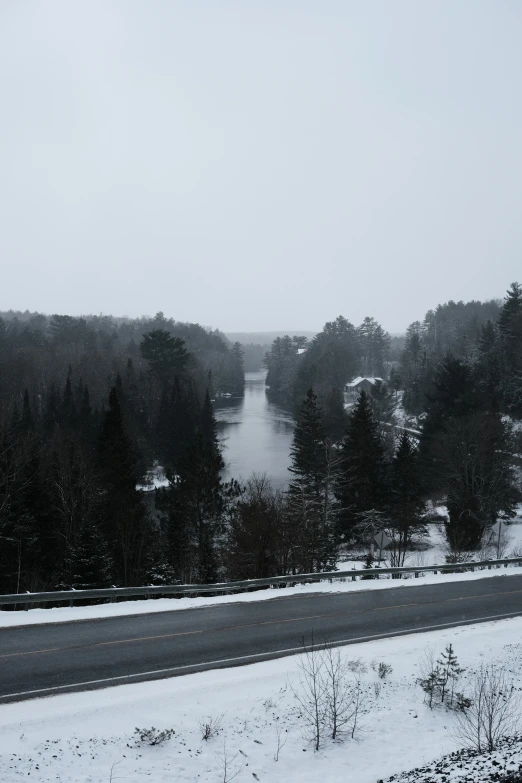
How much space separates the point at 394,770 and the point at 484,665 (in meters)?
5.51

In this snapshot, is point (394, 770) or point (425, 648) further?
point (425, 648)

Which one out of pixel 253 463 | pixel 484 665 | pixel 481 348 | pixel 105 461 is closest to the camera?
pixel 484 665

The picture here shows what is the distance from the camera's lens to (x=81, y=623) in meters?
15.6

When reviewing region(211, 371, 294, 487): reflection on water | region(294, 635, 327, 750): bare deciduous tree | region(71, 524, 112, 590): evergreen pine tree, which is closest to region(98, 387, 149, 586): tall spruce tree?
region(71, 524, 112, 590): evergreen pine tree

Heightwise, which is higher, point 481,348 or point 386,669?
point 481,348

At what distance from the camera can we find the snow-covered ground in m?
9.30

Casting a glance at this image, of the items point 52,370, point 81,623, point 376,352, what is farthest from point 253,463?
point 376,352

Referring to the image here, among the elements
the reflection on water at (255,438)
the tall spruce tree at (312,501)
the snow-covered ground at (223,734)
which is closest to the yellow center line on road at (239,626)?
the snow-covered ground at (223,734)

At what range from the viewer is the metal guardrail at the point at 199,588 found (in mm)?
16294

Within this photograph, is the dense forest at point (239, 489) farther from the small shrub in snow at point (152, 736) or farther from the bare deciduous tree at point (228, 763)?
the bare deciduous tree at point (228, 763)

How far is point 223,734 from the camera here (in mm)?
10539

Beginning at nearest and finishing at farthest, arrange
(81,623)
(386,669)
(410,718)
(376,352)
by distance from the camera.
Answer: (410,718) < (386,669) < (81,623) < (376,352)

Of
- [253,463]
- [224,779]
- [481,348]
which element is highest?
[481,348]

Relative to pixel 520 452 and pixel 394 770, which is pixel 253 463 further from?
pixel 394 770
